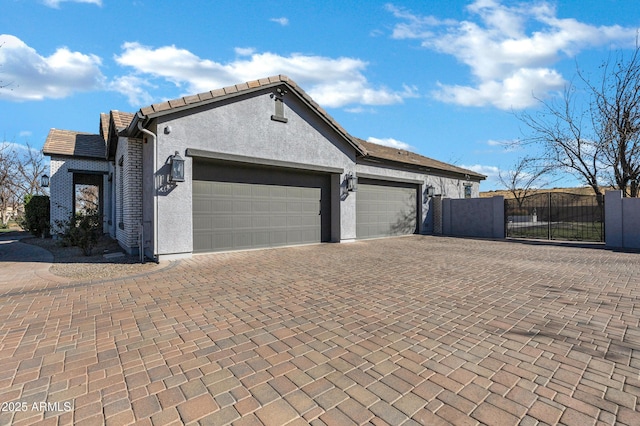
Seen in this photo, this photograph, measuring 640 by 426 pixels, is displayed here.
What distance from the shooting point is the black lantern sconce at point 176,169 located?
7.66 metres

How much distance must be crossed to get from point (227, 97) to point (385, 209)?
27.9ft

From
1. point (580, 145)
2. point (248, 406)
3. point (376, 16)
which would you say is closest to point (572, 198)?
point (580, 145)

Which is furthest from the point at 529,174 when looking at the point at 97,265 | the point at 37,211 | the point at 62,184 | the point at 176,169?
the point at 37,211

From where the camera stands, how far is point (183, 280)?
5.85m

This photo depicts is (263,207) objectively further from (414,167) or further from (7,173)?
(7,173)

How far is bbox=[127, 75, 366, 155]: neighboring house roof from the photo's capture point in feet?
24.5

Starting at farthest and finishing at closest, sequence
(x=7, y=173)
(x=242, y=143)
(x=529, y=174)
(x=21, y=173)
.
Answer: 1. (x=21, y=173)
2. (x=7, y=173)
3. (x=529, y=174)
4. (x=242, y=143)

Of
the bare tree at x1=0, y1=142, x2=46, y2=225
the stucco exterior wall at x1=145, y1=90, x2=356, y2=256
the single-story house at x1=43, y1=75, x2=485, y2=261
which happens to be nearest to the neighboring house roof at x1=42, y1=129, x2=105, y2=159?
the single-story house at x1=43, y1=75, x2=485, y2=261

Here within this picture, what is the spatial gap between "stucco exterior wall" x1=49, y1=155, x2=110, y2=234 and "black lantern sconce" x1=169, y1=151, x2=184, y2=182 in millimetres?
9840

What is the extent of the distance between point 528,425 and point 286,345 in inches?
78.9

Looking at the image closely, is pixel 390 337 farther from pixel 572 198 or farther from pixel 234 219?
pixel 572 198

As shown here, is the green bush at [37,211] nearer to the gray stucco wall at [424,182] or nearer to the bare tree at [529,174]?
the gray stucco wall at [424,182]

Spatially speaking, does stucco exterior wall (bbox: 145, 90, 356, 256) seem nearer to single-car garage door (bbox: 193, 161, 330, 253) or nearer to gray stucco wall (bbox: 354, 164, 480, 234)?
single-car garage door (bbox: 193, 161, 330, 253)

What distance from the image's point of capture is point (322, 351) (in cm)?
295
